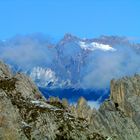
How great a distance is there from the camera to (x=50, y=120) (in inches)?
3027

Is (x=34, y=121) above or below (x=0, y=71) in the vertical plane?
below

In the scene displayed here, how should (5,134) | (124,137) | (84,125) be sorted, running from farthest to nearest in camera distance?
(124,137), (84,125), (5,134)

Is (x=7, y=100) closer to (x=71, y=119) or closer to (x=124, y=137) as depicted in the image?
(x=71, y=119)

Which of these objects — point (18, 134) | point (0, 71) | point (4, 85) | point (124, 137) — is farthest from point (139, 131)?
point (18, 134)

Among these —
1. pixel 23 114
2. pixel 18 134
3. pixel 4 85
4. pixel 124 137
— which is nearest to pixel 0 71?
pixel 4 85

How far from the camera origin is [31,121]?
7594 cm

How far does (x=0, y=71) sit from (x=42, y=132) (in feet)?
88.6

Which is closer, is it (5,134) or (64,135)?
(5,134)

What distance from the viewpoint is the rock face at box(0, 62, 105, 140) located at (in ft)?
224

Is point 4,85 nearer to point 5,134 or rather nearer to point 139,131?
point 5,134

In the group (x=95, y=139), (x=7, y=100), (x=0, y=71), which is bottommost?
(x=95, y=139)

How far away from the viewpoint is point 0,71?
97688 mm

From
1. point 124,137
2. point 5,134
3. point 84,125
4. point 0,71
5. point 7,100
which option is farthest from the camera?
point 124,137

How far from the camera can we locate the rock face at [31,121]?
224 ft
